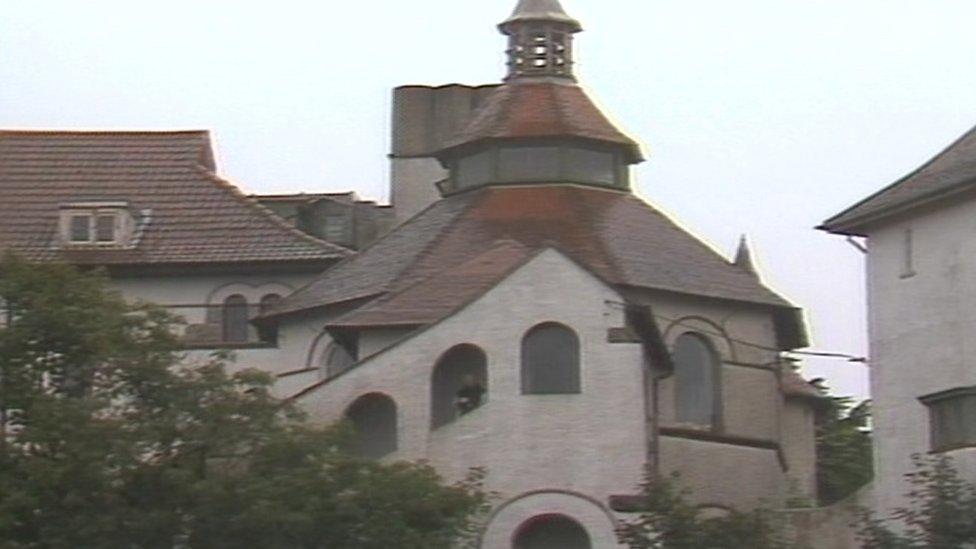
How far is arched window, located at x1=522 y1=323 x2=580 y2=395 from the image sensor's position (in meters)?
69.9

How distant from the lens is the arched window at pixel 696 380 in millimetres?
78375

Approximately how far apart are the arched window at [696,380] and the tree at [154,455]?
10999mm

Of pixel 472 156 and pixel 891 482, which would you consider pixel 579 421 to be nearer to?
pixel 891 482

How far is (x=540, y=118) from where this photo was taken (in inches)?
3211

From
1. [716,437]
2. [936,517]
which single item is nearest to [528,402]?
[936,517]

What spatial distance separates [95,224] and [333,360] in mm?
8886

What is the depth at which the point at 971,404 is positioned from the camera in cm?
6669

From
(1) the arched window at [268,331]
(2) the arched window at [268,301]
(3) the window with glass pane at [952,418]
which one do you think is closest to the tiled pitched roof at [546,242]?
(1) the arched window at [268,331]

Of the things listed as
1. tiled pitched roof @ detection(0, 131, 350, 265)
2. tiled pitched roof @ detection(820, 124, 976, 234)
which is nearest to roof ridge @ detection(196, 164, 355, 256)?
tiled pitched roof @ detection(0, 131, 350, 265)

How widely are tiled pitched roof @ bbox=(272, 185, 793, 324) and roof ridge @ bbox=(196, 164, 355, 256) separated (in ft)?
13.0

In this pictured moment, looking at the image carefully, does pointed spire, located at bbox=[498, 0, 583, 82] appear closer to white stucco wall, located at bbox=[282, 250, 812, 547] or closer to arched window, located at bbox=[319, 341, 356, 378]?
arched window, located at bbox=[319, 341, 356, 378]

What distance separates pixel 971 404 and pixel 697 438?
11.2 meters

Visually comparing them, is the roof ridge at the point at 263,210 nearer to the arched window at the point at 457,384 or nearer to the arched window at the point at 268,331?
the arched window at the point at 268,331

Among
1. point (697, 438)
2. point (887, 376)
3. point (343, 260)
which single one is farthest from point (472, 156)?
point (887, 376)
